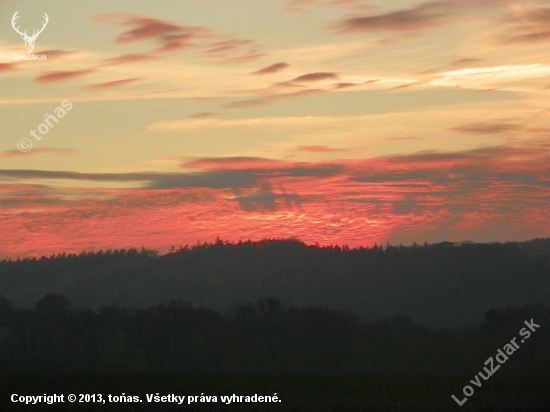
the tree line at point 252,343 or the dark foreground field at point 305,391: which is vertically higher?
the tree line at point 252,343

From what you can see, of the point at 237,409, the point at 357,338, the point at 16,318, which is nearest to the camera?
the point at 237,409

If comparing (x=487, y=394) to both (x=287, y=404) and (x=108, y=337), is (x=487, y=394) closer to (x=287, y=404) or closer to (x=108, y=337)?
(x=287, y=404)

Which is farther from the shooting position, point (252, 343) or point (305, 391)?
point (252, 343)

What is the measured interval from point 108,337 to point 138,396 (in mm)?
62807

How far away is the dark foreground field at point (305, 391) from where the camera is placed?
3906 centimetres

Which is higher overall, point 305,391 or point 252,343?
point 252,343

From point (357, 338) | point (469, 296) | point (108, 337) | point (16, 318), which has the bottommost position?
point (357, 338)

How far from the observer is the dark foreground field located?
39.1 metres

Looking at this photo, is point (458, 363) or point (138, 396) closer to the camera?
point (138, 396)

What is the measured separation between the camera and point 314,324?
102812 millimetres

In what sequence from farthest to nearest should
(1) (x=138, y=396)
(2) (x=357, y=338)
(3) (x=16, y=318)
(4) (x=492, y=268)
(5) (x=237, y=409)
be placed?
(4) (x=492, y=268) < (3) (x=16, y=318) < (2) (x=357, y=338) < (1) (x=138, y=396) < (5) (x=237, y=409)

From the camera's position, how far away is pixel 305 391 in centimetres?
4653

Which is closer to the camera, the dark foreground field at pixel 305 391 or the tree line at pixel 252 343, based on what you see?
the dark foreground field at pixel 305 391

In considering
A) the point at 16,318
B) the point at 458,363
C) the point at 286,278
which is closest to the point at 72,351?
the point at 16,318
